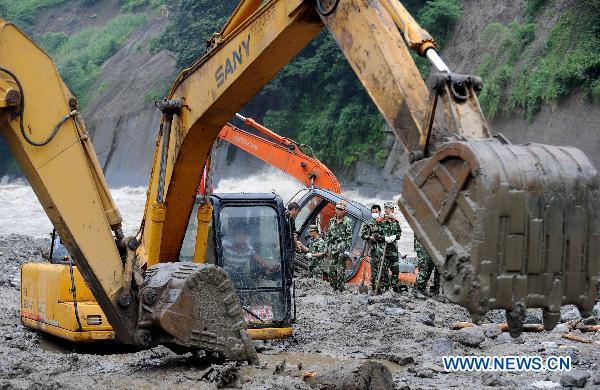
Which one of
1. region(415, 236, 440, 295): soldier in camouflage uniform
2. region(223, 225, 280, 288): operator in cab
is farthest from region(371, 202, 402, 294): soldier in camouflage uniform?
region(223, 225, 280, 288): operator in cab

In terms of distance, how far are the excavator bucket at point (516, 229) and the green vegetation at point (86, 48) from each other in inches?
1912

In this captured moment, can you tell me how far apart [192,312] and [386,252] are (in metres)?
6.53

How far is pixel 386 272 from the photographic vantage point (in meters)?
13.0

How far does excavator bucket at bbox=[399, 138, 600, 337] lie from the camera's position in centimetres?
410

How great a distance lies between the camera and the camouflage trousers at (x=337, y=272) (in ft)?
43.9

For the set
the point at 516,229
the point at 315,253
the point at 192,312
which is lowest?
the point at 192,312

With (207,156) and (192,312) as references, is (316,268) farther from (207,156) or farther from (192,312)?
(192,312)

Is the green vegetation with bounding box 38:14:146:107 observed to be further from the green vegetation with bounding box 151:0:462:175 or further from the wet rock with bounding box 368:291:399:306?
Answer: the wet rock with bounding box 368:291:399:306

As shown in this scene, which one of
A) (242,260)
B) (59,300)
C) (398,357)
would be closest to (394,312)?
(398,357)

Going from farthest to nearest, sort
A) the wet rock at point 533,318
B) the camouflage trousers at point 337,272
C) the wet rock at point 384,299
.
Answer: the camouflage trousers at point 337,272 → the wet rock at point 384,299 → the wet rock at point 533,318

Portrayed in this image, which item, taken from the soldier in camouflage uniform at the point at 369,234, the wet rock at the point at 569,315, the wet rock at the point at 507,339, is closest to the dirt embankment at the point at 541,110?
the soldier in camouflage uniform at the point at 369,234

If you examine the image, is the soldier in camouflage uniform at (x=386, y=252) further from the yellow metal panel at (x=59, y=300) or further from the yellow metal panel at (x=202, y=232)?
the yellow metal panel at (x=59, y=300)

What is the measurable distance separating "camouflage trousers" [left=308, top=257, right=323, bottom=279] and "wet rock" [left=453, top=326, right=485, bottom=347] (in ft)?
19.0

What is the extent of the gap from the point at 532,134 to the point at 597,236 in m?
19.2
